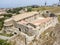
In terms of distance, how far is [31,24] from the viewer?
100 feet

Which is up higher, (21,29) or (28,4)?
(21,29)

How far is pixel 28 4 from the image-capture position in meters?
65.1

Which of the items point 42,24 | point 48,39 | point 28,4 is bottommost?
point 28,4

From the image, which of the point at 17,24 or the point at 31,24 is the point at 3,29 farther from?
the point at 31,24

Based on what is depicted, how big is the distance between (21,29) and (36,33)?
270 cm

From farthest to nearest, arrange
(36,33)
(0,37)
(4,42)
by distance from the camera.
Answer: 1. (36,33)
2. (0,37)
3. (4,42)

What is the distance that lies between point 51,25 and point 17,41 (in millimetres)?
9507

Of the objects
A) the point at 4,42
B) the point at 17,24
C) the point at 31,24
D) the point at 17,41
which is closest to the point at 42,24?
the point at 31,24

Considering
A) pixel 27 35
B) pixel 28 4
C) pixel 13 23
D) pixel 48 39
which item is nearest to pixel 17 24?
pixel 13 23

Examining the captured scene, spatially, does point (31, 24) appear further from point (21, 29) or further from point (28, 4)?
point (28, 4)

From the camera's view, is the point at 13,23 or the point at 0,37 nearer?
the point at 0,37

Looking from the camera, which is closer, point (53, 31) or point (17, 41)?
point (17, 41)

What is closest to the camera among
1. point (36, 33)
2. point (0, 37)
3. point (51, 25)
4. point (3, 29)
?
point (0, 37)

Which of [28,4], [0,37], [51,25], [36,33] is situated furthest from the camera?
[28,4]
